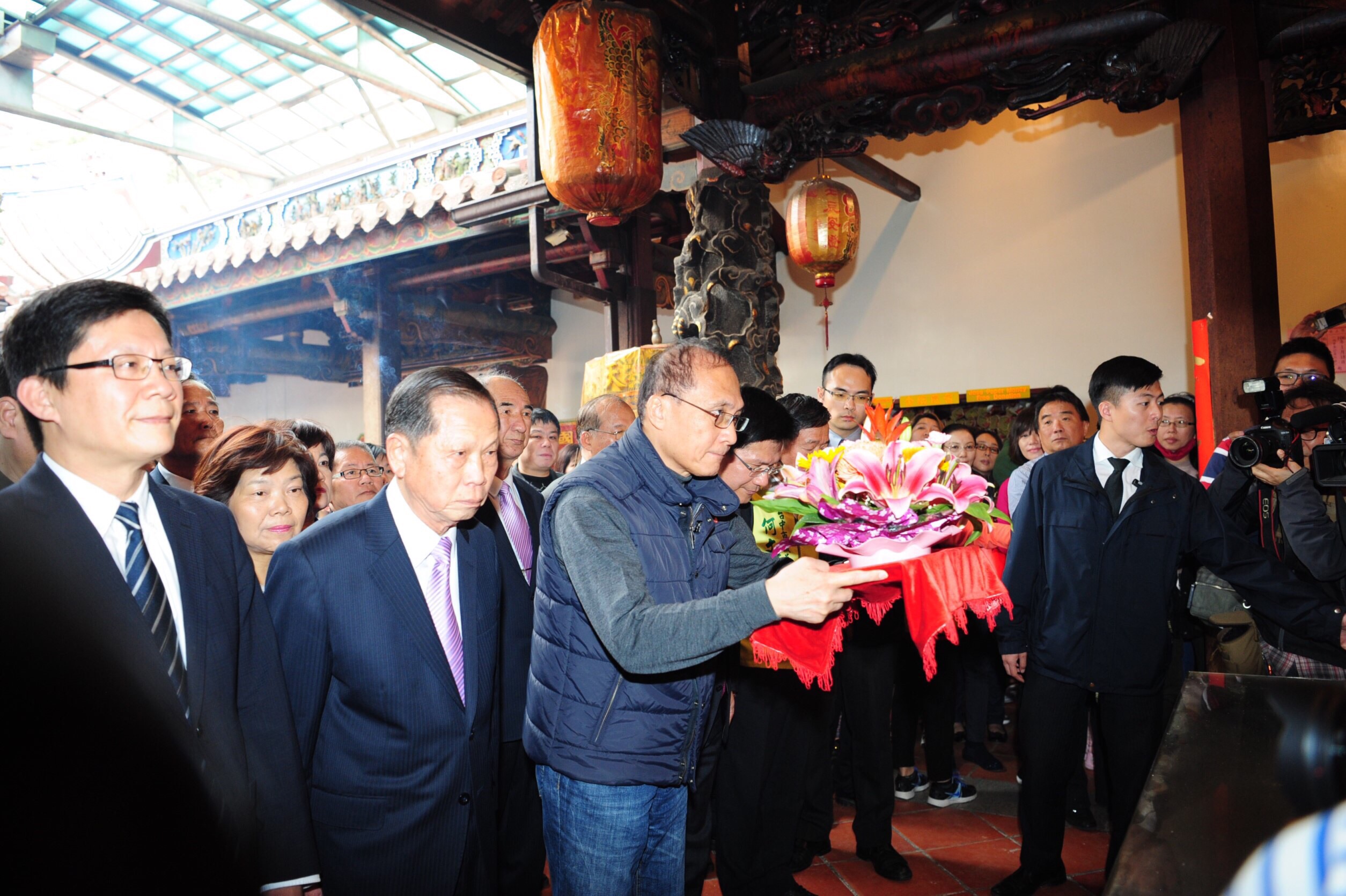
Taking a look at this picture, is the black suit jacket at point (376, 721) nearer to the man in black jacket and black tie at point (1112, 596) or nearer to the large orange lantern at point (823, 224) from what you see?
the man in black jacket and black tie at point (1112, 596)

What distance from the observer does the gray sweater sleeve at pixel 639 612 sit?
1.55m

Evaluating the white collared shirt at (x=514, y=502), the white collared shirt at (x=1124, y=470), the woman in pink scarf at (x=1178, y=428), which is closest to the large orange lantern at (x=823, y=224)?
the woman in pink scarf at (x=1178, y=428)

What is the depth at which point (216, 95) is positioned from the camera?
10.7 meters

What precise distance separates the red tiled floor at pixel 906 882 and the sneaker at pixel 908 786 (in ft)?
2.21

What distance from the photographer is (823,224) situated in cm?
592

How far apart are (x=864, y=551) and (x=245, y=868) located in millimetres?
1382

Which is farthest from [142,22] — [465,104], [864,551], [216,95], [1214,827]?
[1214,827]

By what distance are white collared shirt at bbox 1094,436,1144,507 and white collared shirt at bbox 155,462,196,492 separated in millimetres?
3173

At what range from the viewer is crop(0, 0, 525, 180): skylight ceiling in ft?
26.4

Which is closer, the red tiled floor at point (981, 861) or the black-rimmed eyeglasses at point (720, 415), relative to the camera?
the black-rimmed eyeglasses at point (720, 415)

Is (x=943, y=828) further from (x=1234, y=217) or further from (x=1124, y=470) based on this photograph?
(x=1234, y=217)

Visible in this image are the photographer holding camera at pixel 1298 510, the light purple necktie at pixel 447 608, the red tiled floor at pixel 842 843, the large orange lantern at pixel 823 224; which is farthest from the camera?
the large orange lantern at pixel 823 224

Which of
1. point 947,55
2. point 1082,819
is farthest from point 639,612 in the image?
point 947,55

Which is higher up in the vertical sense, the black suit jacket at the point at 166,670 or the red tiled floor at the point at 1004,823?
the black suit jacket at the point at 166,670
